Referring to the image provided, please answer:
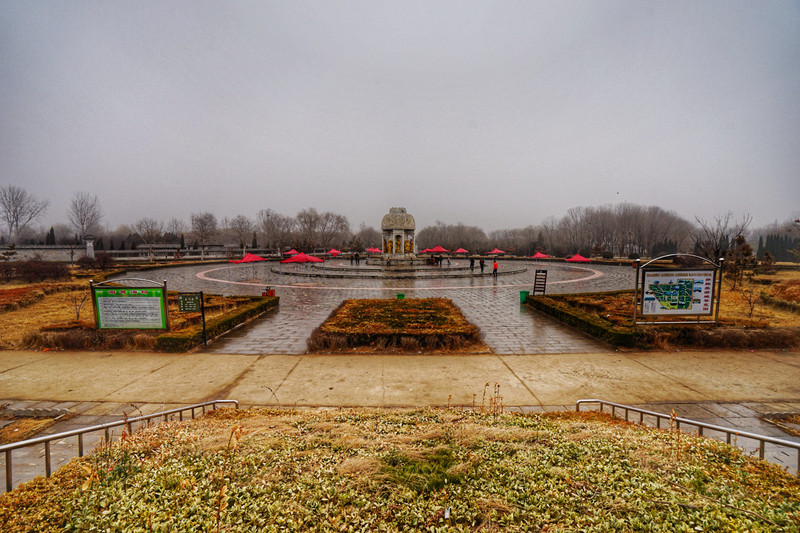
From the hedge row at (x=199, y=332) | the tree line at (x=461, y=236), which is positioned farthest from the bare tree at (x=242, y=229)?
the hedge row at (x=199, y=332)

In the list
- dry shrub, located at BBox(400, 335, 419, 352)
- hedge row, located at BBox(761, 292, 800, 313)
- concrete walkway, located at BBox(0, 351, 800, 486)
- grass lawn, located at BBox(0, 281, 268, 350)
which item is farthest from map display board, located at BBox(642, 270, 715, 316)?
grass lawn, located at BBox(0, 281, 268, 350)

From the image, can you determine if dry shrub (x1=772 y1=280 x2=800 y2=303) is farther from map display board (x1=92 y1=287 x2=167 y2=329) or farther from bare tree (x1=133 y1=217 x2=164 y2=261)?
bare tree (x1=133 y1=217 x2=164 y2=261)

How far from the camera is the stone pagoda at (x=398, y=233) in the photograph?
114 ft

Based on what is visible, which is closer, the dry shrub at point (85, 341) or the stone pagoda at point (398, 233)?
the dry shrub at point (85, 341)

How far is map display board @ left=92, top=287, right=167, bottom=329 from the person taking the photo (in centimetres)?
935

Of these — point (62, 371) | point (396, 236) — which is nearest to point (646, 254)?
Result: point (396, 236)

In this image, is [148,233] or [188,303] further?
[148,233]

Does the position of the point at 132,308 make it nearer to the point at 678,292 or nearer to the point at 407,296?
the point at 407,296

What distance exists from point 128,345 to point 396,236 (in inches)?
1080

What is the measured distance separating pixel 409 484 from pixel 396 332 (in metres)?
6.08

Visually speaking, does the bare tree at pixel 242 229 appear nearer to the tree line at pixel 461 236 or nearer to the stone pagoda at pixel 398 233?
the tree line at pixel 461 236

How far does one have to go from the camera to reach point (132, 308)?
945cm

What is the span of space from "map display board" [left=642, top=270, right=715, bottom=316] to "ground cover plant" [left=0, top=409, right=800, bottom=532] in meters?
7.00

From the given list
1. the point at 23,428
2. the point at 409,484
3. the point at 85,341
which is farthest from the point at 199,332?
the point at 409,484
